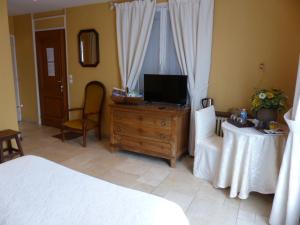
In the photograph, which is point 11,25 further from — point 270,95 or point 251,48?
point 270,95

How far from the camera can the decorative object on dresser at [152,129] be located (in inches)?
125

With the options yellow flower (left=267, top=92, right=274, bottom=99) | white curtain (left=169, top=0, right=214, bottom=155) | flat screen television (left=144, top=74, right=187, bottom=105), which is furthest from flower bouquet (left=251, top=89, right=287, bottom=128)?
flat screen television (left=144, top=74, right=187, bottom=105)

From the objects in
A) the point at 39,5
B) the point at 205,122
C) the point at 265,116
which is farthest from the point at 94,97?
the point at 265,116

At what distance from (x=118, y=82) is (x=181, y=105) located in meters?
1.34

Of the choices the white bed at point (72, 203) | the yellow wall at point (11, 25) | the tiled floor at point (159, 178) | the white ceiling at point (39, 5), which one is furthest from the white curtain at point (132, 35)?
the yellow wall at point (11, 25)

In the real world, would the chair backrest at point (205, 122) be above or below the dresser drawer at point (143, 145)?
above

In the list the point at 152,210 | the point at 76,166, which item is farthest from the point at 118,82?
the point at 152,210

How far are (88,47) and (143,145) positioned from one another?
7.21 feet

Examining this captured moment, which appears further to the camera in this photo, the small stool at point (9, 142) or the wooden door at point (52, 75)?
the wooden door at point (52, 75)

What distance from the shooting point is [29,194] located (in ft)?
4.42

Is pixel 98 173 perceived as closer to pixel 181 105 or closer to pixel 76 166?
pixel 76 166

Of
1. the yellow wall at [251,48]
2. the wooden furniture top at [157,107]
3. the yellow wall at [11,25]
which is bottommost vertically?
the wooden furniture top at [157,107]

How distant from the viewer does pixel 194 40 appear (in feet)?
10.8

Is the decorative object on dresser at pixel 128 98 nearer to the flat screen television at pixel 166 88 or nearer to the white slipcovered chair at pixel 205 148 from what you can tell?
the flat screen television at pixel 166 88
